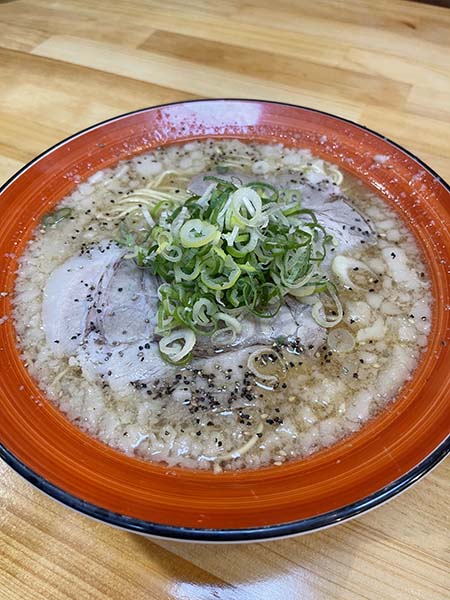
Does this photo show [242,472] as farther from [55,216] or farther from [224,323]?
[55,216]

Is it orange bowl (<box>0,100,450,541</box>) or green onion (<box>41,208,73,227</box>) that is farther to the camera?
green onion (<box>41,208,73,227</box>)

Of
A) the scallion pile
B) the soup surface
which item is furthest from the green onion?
the scallion pile

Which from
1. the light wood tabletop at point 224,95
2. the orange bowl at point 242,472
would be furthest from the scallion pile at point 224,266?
the light wood tabletop at point 224,95

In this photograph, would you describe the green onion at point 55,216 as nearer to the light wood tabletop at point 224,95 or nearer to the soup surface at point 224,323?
the soup surface at point 224,323

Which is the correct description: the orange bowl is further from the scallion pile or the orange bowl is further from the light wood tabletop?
the scallion pile

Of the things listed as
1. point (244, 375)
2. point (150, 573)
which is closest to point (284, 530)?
point (150, 573)

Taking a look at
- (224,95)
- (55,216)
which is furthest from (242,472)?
(224,95)
